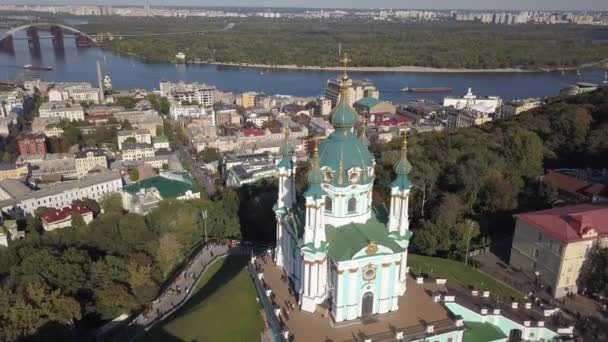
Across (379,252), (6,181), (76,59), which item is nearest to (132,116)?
(6,181)

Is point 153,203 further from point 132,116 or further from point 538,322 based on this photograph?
point 132,116

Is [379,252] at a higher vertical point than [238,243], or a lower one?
higher

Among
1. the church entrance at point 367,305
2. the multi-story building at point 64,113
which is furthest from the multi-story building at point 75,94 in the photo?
the church entrance at point 367,305

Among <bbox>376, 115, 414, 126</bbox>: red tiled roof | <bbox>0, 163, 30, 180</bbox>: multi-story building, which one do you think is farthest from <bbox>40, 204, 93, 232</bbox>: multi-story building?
<bbox>376, 115, 414, 126</bbox>: red tiled roof

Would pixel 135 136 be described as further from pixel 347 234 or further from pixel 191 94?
pixel 347 234

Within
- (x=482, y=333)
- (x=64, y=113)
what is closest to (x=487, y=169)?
(x=482, y=333)

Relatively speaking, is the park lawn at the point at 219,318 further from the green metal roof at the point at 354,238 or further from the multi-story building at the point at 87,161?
the multi-story building at the point at 87,161
